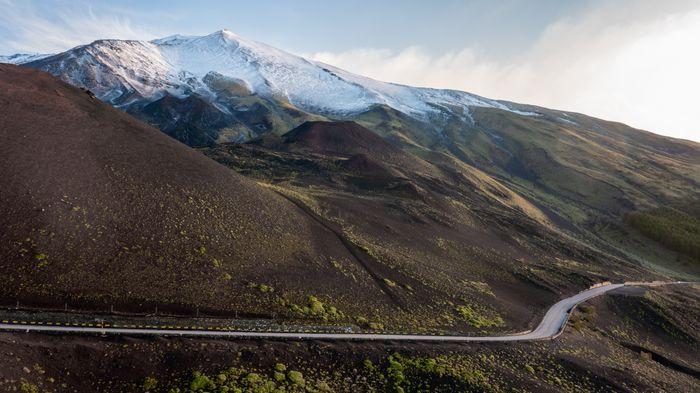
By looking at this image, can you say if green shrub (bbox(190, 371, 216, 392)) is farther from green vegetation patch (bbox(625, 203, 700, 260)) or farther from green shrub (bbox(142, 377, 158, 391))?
green vegetation patch (bbox(625, 203, 700, 260))

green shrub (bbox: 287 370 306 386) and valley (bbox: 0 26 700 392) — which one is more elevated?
valley (bbox: 0 26 700 392)

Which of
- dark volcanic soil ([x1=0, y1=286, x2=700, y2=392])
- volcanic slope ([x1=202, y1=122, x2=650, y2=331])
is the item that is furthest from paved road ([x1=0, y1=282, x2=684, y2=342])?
volcanic slope ([x1=202, y1=122, x2=650, y2=331])

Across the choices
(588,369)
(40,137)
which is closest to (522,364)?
(588,369)

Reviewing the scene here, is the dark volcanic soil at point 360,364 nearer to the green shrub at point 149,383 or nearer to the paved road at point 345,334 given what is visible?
the green shrub at point 149,383

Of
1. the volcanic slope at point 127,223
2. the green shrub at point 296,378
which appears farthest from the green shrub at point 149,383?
the green shrub at point 296,378

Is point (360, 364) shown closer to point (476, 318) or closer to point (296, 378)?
point (296, 378)

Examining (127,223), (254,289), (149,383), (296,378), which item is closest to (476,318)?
(254,289)

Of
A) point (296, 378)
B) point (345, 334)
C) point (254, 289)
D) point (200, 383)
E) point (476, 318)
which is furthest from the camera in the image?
point (476, 318)

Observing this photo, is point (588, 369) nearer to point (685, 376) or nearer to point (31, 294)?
point (685, 376)
